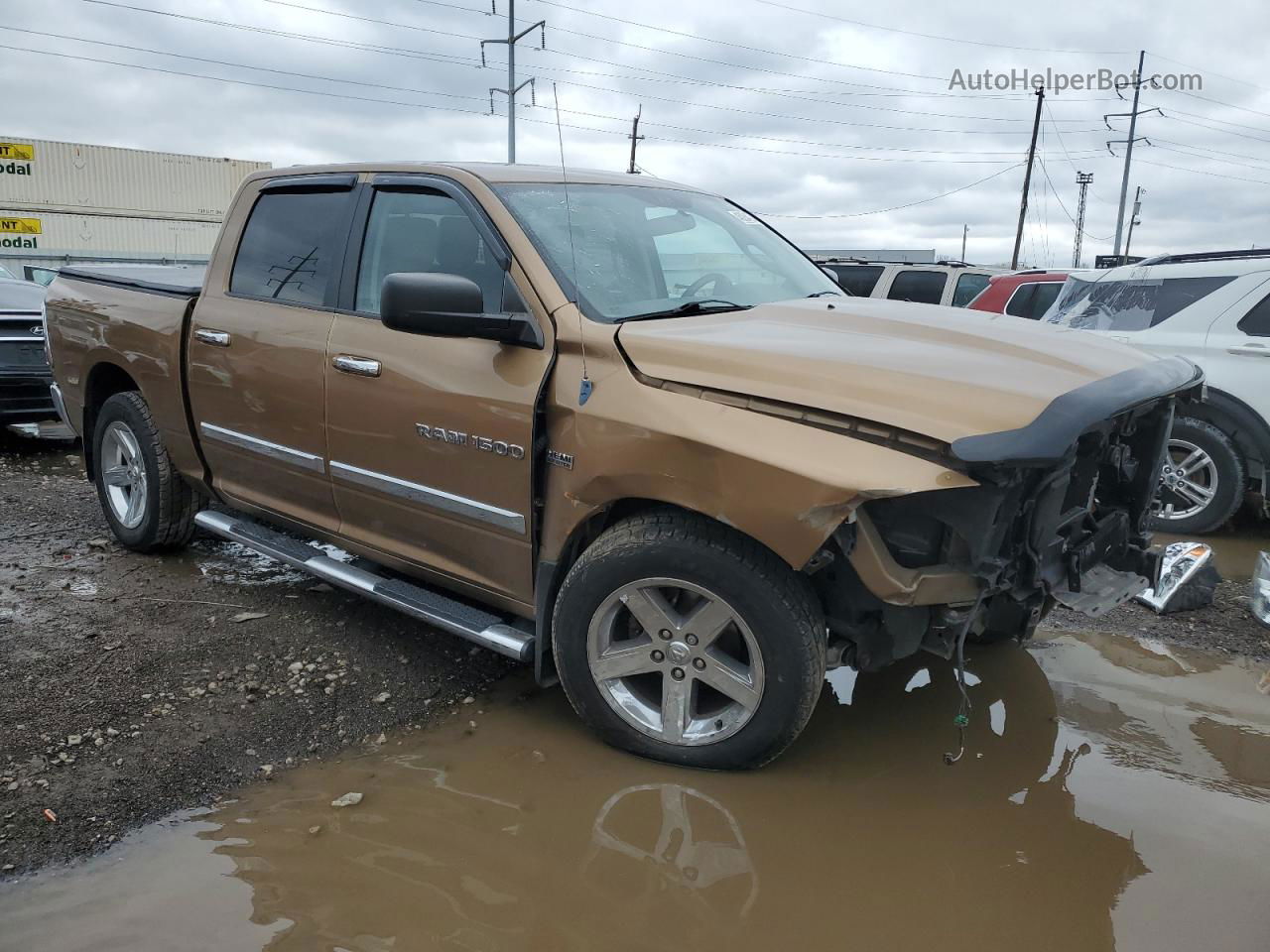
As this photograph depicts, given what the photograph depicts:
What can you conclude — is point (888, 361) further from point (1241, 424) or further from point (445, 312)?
point (1241, 424)

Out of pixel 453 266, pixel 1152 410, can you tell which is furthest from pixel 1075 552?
pixel 453 266

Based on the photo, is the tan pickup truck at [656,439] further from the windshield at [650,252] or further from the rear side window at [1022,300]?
the rear side window at [1022,300]

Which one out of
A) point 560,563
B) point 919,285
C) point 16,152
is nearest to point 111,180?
point 16,152

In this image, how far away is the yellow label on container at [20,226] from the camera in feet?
106

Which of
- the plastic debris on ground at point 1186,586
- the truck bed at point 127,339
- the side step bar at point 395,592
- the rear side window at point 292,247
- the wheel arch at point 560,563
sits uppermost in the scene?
the rear side window at point 292,247

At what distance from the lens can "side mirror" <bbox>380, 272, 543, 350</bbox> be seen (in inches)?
115

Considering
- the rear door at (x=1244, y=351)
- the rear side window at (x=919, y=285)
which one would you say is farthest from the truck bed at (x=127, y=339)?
the rear side window at (x=919, y=285)

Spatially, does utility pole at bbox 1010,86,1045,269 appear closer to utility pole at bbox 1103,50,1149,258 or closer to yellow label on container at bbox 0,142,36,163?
utility pole at bbox 1103,50,1149,258

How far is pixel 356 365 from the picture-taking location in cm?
349

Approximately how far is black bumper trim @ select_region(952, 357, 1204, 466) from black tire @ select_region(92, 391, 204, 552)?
3.95 meters

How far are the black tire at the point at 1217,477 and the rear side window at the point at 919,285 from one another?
5830 millimetres

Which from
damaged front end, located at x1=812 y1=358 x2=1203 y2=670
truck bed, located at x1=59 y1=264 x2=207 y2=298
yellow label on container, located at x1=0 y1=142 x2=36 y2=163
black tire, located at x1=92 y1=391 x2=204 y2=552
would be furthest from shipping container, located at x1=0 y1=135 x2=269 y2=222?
damaged front end, located at x1=812 y1=358 x2=1203 y2=670

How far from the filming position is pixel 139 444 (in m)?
4.81

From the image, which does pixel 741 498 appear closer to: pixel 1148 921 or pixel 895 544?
pixel 895 544
